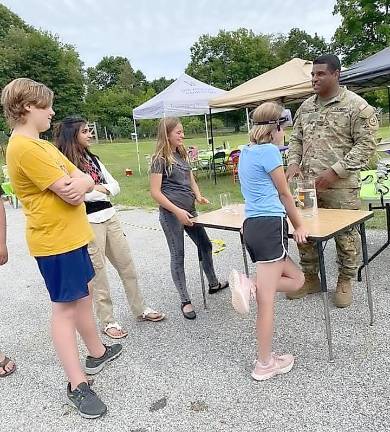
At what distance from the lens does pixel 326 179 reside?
319 cm

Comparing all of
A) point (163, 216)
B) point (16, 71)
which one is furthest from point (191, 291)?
point (16, 71)

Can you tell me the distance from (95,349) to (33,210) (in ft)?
3.45

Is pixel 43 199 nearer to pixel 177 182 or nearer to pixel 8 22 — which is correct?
pixel 177 182

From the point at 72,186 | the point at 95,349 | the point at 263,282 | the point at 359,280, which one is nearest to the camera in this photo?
the point at 72,186

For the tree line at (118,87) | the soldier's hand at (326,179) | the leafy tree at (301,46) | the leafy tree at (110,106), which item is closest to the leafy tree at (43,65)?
the tree line at (118,87)

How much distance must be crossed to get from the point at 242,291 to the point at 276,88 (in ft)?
23.0

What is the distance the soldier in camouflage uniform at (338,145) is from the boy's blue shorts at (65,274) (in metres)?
1.76

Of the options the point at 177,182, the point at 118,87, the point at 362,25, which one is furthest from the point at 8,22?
the point at 177,182

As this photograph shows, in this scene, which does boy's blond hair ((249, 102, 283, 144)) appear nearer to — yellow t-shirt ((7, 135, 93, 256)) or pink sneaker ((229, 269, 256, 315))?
pink sneaker ((229, 269, 256, 315))

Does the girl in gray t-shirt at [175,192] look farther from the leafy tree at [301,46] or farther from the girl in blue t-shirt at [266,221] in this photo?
the leafy tree at [301,46]

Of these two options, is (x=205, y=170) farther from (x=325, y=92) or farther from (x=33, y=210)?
(x=33, y=210)

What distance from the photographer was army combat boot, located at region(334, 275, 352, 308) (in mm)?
3260

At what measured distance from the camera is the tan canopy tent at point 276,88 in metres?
8.44

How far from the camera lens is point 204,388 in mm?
2449
